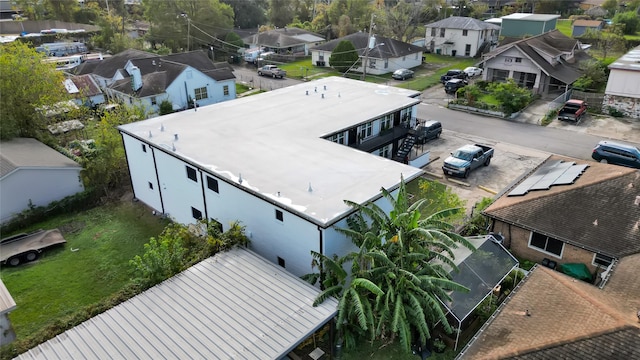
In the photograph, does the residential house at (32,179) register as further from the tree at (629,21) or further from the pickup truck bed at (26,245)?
the tree at (629,21)

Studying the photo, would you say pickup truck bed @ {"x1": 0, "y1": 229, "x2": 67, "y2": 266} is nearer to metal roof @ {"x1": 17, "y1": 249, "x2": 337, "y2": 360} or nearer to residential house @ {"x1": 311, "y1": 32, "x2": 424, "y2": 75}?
metal roof @ {"x1": 17, "y1": 249, "x2": 337, "y2": 360}

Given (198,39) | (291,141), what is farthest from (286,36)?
(291,141)

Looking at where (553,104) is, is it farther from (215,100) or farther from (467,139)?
(215,100)

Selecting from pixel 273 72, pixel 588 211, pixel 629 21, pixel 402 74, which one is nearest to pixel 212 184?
pixel 588 211

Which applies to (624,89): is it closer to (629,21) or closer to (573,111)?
(573,111)

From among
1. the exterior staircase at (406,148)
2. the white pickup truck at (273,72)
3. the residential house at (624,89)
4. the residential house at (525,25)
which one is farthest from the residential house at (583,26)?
the exterior staircase at (406,148)

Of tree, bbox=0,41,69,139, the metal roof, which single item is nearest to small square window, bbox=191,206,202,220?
the metal roof
